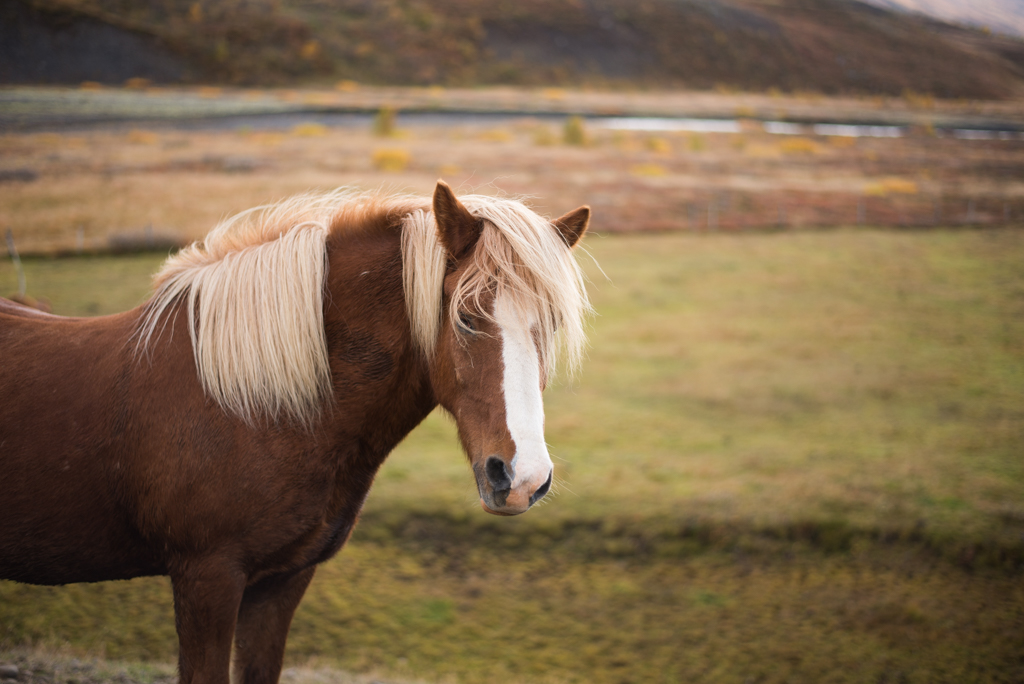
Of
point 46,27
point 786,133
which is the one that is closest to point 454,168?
point 46,27

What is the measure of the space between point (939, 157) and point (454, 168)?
80.0 feet

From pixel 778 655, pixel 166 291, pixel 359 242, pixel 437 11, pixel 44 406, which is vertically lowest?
pixel 778 655

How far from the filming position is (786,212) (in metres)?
22.5

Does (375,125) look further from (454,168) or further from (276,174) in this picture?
(276,174)

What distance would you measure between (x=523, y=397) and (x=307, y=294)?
95 cm

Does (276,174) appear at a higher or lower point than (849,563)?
higher

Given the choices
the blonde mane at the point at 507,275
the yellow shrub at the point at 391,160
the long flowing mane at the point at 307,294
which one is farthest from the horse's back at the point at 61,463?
the yellow shrub at the point at 391,160

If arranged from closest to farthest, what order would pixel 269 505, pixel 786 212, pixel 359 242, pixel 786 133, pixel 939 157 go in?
pixel 269 505, pixel 359 242, pixel 786 212, pixel 939 157, pixel 786 133

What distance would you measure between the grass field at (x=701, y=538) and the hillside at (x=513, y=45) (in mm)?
4402

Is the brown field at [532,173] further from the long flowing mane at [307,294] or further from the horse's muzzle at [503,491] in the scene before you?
the horse's muzzle at [503,491]

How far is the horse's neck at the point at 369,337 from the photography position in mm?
2250

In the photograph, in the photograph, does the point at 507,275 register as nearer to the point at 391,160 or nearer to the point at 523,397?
the point at 523,397

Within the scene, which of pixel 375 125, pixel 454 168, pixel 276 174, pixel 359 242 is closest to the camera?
pixel 359 242

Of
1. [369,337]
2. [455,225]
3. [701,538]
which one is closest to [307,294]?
[369,337]
